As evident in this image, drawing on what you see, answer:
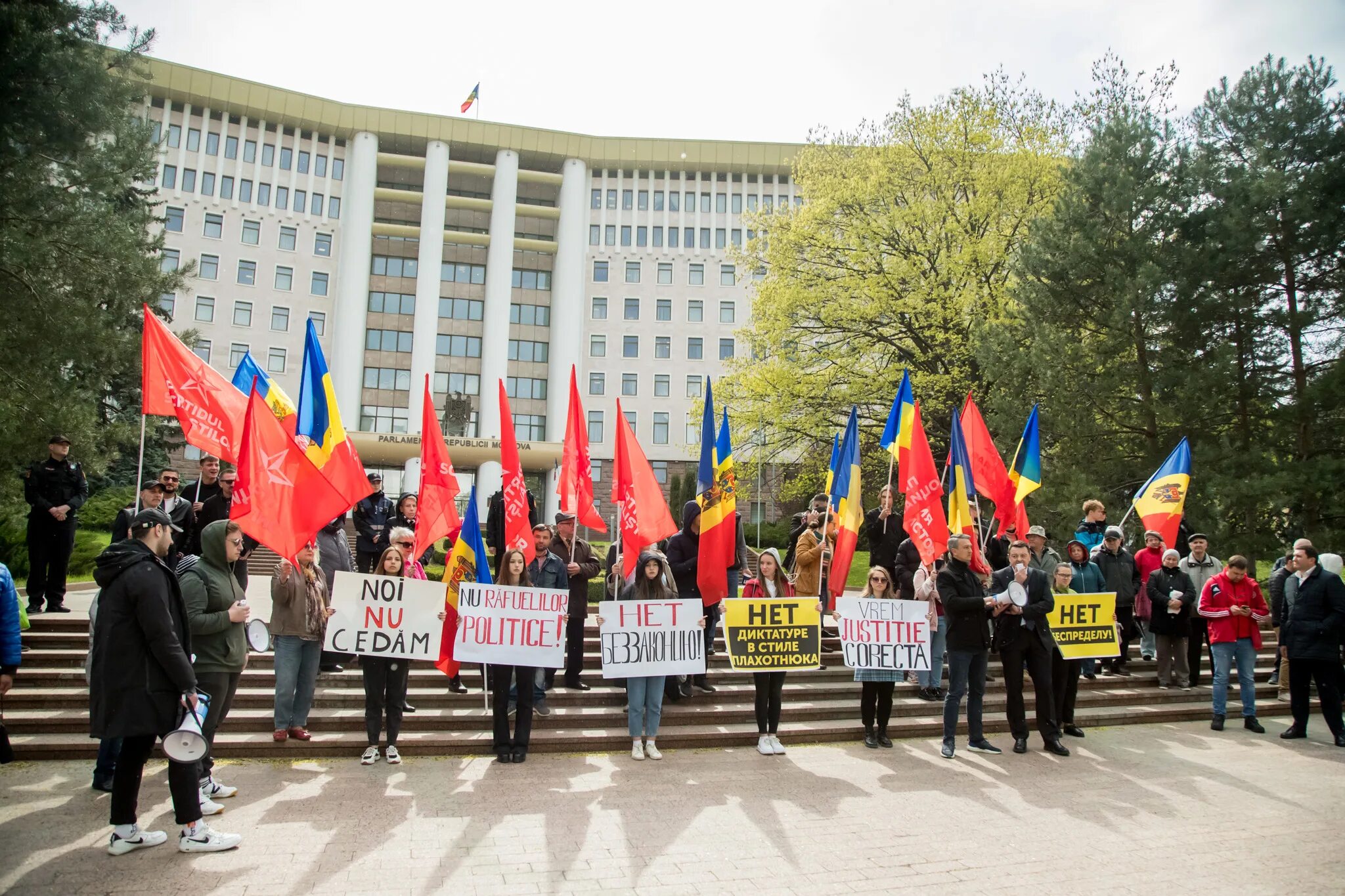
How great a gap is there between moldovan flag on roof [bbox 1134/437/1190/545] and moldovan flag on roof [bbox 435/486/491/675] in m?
9.12

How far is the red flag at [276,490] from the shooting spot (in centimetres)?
705

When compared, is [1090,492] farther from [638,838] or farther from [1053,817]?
[638,838]

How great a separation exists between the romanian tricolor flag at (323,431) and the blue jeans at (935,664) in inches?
274

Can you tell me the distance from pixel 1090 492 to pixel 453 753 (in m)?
13.3

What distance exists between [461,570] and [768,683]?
11.6 feet

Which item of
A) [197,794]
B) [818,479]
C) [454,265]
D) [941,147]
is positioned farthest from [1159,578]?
[454,265]

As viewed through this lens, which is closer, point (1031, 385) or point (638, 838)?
point (638, 838)

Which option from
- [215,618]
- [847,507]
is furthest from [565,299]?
[215,618]

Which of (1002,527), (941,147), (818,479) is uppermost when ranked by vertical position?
(941,147)

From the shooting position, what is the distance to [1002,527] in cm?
1223

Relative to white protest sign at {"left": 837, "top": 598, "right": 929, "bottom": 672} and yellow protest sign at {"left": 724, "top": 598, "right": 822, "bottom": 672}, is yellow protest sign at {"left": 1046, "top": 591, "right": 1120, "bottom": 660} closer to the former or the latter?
white protest sign at {"left": 837, "top": 598, "right": 929, "bottom": 672}

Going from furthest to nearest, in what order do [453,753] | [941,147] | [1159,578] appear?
[941,147], [1159,578], [453,753]

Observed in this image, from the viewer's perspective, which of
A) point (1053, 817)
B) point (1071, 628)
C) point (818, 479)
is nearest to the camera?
point (1053, 817)

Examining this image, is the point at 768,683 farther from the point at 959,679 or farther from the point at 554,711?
the point at 554,711
